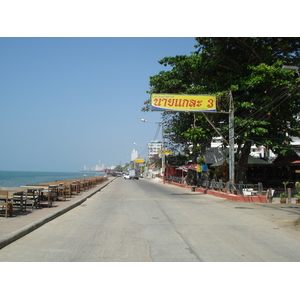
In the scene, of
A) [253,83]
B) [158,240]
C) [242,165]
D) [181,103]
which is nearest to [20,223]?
[158,240]

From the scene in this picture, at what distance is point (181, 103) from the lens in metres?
20.5

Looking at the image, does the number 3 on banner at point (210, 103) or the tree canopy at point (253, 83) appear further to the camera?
the tree canopy at point (253, 83)

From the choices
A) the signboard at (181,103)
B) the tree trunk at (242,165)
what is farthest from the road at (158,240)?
the tree trunk at (242,165)

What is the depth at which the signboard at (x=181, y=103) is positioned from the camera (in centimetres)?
2028

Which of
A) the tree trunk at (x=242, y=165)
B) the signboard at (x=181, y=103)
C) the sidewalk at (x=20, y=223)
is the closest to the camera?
the sidewalk at (x=20, y=223)

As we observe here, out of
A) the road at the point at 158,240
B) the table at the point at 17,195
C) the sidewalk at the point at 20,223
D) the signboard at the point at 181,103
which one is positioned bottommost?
the road at the point at 158,240

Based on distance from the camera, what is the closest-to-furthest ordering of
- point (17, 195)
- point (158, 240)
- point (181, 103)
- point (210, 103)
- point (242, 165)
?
point (158, 240) → point (17, 195) → point (181, 103) → point (210, 103) → point (242, 165)

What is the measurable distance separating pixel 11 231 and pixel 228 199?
15642mm

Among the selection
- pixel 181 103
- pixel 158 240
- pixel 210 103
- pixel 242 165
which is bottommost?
pixel 158 240

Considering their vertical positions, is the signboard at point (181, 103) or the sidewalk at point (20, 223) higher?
the signboard at point (181, 103)

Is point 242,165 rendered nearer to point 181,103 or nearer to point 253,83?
point 253,83

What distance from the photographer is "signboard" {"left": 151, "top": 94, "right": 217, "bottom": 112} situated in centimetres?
2028

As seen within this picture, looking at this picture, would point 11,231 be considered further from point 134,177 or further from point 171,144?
point 134,177

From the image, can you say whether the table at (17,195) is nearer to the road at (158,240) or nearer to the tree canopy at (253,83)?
the road at (158,240)
